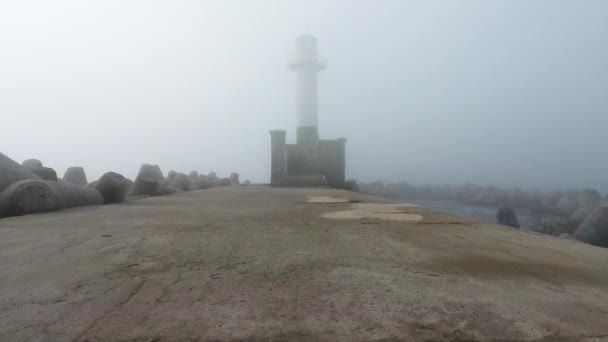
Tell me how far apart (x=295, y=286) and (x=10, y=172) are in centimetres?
435

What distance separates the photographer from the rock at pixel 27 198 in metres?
3.51

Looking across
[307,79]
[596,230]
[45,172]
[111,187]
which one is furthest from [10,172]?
[307,79]

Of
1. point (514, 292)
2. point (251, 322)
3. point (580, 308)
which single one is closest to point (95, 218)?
point (251, 322)

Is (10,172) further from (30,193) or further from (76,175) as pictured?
(76,175)

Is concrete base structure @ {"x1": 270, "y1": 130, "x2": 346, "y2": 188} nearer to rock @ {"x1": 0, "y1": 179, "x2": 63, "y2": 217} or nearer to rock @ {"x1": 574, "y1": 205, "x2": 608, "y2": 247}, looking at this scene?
rock @ {"x1": 574, "y1": 205, "x2": 608, "y2": 247}

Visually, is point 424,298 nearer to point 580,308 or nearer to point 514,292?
point 514,292

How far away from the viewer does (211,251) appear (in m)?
1.91

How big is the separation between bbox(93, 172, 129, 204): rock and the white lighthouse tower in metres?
20.6

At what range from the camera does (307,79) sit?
83.6 ft

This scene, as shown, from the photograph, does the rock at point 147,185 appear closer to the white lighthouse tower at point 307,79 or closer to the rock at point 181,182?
the rock at point 181,182

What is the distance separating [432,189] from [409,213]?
25.6 metres

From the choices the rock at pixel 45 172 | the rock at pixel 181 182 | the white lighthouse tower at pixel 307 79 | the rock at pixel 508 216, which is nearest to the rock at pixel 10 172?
the rock at pixel 45 172

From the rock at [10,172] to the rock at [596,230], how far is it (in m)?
10.1

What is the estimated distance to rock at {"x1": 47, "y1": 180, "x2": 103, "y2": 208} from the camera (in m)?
4.13
